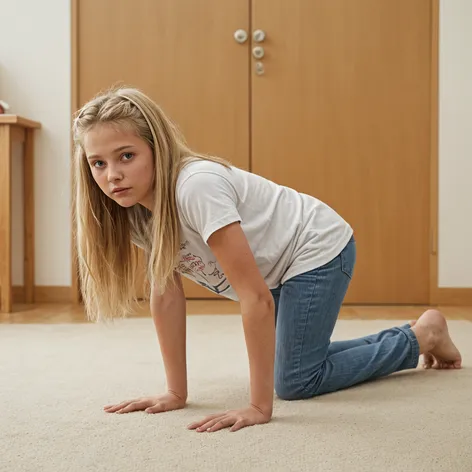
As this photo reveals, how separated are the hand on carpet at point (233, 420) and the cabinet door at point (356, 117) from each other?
1918mm

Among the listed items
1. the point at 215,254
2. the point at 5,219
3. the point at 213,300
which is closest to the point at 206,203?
the point at 215,254

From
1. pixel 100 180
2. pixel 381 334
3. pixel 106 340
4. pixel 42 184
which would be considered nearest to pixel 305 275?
pixel 381 334

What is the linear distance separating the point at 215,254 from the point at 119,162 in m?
0.22

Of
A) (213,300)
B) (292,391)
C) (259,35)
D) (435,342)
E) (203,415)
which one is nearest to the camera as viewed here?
(203,415)

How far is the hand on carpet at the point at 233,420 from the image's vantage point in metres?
1.20

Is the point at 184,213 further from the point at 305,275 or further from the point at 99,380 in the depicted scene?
the point at 99,380

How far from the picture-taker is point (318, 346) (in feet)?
4.83

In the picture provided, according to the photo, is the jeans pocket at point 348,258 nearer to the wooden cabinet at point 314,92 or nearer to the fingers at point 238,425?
the fingers at point 238,425

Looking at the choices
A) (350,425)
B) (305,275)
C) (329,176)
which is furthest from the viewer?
(329,176)

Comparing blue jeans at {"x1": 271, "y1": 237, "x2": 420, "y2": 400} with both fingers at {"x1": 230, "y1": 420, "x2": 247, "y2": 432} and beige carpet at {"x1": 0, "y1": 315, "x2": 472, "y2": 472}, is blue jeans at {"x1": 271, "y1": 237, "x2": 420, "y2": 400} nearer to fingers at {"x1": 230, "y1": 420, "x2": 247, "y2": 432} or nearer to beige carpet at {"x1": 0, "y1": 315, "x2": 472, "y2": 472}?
beige carpet at {"x1": 0, "y1": 315, "x2": 472, "y2": 472}

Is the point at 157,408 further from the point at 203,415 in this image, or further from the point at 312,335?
the point at 312,335

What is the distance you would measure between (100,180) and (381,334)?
0.73 metres

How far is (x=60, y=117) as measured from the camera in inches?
124

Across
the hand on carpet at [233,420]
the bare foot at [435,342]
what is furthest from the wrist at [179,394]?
the bare foot at [435,342]
